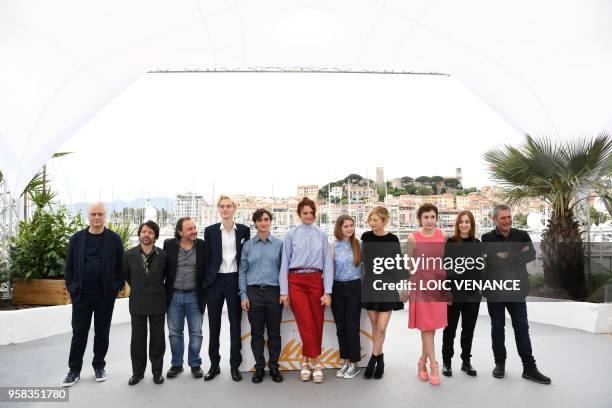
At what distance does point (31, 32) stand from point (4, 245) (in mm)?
2680

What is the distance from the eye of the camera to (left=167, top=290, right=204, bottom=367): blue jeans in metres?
3.62

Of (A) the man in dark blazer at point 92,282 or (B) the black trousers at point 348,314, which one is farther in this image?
(B) the black trousers at point 348,314

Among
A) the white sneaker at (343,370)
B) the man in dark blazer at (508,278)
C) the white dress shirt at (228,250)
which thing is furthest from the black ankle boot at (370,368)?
the white dress shirt at (228,250)

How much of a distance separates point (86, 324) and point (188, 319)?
0.75m

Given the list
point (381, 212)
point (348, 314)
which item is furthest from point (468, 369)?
point (381, 212)

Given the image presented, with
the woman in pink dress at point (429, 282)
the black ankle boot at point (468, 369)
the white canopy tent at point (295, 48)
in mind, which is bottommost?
the black ankle boot at point (468, 369)

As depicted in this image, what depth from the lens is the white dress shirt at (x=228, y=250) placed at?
11.9ft

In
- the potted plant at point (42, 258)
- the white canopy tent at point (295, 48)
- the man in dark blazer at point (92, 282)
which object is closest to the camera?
the man in dark blazer at point (92, 282)

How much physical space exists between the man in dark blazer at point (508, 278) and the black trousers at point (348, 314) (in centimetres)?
103

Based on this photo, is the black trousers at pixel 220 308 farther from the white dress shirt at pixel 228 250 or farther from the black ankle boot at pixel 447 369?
the black ankle boot at pixel 447 369

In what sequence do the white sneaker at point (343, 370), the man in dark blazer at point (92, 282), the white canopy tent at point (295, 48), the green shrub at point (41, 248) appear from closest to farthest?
the man in dark blazer at point (92, 282) < the white sneaker at point (343, 370) < the white canopy tent at point (295, 48) < the green shrub at point (41, 248)

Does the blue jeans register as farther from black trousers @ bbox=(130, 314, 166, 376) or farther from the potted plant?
the potted plant

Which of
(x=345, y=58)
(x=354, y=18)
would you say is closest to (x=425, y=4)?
(x=354, y=18)

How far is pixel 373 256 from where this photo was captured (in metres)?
3.63
